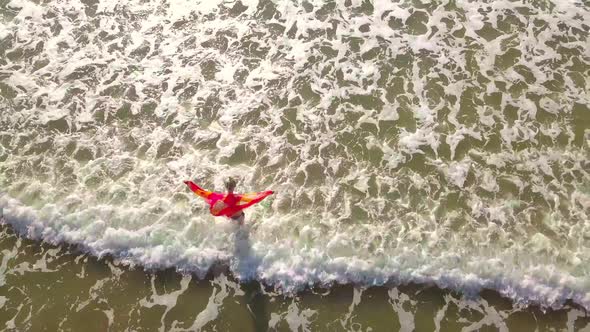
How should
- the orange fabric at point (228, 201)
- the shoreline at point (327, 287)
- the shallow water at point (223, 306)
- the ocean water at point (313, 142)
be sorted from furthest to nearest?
the ocean water at point (313, 142)
the orange fabric at point (228, 201)
the shoreline at point (327, 287)
the shallow water at point (223, 306)

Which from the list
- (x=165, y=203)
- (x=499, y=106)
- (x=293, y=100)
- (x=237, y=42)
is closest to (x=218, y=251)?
(x=165, y=203)

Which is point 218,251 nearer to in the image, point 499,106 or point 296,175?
point 296,175

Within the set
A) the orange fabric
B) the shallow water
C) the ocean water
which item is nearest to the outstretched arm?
the orange fabric

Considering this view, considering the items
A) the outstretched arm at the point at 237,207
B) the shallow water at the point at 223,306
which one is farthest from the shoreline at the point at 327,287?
the outstretched arm at the point at 237,207

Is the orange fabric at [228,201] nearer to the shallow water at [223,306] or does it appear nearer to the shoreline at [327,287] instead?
the shoreline at [327,287]

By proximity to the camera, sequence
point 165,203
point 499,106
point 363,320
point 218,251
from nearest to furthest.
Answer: point 363,320
point 218,251
point 165,203
point 499,106

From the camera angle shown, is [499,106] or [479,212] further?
[499,106]
